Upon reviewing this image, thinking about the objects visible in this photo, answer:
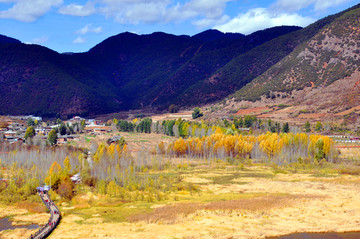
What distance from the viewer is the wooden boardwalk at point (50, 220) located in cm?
4137

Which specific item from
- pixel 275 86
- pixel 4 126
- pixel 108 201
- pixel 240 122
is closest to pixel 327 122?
pixel 240 122

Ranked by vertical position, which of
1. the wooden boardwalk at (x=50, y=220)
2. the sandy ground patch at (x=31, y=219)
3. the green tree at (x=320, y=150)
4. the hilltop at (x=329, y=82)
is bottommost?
the sandy ground patch at (x=31, y=219)

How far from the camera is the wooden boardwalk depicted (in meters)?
41.4

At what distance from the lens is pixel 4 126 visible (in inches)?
6344

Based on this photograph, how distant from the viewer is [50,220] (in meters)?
45.9

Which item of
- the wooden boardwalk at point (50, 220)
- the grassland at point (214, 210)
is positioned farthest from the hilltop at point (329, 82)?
the wooden boardwalk at point (50, 220)

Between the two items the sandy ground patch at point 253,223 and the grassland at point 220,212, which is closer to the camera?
the sandy ground patch at point 253,223

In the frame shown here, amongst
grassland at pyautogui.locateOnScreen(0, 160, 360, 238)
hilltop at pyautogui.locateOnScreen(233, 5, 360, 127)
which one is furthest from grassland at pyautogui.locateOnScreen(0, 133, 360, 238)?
hilltop at pyautogui.locateOnScreen(233, 5, 360, 127)

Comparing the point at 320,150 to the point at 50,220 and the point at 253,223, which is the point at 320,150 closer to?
the point at 253,223

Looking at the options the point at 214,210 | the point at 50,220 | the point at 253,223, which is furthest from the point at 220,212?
the point at 50,220

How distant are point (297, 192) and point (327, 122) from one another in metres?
88.3

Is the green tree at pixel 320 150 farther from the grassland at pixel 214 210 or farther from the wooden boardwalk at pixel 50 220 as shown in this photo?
the wooden boardwalk at pixel 50 220

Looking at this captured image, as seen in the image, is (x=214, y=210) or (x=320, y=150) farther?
(x=320, y=150)

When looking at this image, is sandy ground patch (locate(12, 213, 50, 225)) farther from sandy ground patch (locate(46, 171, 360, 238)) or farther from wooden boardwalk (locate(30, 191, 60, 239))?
sandy ground patch (locate(46, 171, 360, 238))
